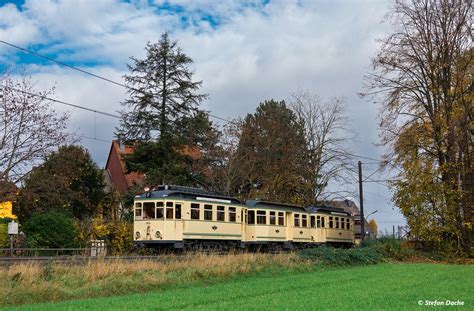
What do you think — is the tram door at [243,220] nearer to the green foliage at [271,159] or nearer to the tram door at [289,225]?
the tram door at [289,225]

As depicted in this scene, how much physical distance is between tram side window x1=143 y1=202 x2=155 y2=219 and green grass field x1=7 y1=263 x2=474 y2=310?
28.7ft

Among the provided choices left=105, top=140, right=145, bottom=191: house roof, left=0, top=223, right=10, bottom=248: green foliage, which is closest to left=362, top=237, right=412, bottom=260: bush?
left=0, top=223, right=10, bottom=248: green foliage

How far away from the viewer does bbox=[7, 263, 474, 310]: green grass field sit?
12859 millimetres

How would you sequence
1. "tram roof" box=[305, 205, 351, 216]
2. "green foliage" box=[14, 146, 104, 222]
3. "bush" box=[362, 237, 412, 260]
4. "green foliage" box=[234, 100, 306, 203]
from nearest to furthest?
"green foliage" box=[14, 146, 104, 222] < "bush" box=[362, 237, 412, 260] < "tram roof" box=[305, 205, 351, 216] < "green foliage" box=[234, 100, 306, 203]

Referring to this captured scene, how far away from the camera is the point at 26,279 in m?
15.5

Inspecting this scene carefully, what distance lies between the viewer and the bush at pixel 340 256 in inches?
1090

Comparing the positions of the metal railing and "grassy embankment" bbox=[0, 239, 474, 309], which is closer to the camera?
"grassy embankment" bbox=[0, 239, 474, 309]

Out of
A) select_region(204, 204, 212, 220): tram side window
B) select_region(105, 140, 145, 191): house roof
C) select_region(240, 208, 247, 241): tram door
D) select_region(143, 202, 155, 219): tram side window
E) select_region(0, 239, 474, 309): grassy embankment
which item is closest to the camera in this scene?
select_region(0, 239, 474, 309): grassy embankment

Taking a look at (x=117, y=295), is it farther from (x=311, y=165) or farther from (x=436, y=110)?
(x=311, y=165)

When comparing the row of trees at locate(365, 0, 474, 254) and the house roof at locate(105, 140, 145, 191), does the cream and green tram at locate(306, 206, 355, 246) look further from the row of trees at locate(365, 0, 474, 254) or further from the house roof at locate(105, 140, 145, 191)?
the house roof at locate(105, 140, 145, 191)

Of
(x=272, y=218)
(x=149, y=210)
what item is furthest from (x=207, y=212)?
(x=272, y=218)

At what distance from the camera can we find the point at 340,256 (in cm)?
2895

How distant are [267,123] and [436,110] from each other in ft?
67.5

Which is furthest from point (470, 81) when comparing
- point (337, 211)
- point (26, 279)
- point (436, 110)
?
point (26, 279)
